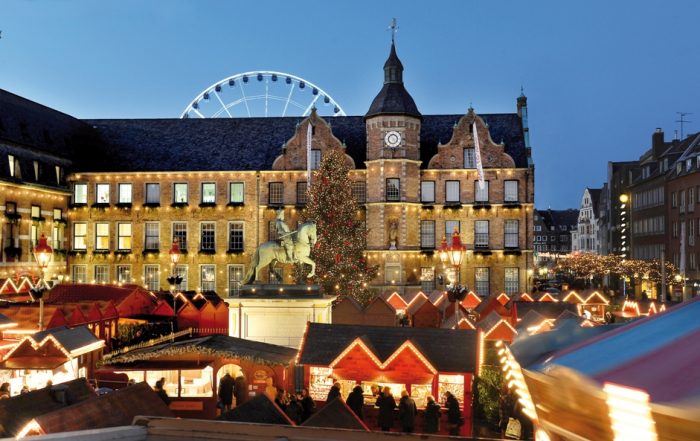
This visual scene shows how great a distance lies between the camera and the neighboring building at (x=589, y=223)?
112 meters

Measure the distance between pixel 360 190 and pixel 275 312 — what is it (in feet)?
80.5

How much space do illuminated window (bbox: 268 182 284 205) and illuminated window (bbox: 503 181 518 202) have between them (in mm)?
14205

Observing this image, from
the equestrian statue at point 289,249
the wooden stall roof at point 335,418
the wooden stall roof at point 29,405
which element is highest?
the equestrian statue at point 289,249

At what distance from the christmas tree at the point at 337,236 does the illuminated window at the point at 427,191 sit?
5.79 metres

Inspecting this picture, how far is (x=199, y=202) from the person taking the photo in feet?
154


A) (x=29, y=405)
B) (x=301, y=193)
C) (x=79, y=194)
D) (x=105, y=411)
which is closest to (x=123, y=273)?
(x=79, y=194)

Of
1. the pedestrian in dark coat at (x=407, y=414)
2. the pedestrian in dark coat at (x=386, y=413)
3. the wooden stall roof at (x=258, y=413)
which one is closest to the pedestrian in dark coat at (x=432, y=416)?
the pedestrian in dark coat at (x=407, y=414)

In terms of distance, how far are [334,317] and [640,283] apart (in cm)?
4544

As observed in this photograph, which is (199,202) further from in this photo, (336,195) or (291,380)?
(291,380)

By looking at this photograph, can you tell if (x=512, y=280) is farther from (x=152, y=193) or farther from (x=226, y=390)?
(x=226, y=390)

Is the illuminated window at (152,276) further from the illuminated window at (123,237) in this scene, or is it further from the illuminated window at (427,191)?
the illuminated window at (427,191)

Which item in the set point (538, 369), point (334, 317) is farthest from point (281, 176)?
point (538, 369)

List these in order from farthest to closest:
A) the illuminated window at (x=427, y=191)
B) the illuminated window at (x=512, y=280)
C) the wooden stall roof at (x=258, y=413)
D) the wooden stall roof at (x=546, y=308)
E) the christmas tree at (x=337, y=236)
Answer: the illuminated window at (x=427, y=191), the illuminated window at (x=512, y=280), the christmas tree at (x=337, y=236), the wooden stall roof at (x=546, y=308), the wooden stall roof at (x=258, y=413)

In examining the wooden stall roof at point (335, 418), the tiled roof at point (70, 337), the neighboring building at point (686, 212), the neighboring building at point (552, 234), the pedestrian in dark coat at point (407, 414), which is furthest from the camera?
the neighboring building at point (552, 234)
